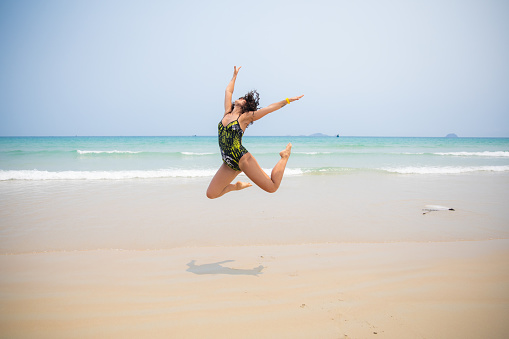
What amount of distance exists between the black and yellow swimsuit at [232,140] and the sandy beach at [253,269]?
156 cm

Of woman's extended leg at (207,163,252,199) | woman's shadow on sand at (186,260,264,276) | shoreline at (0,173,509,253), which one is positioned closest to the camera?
woman's shadow on sand at (186,260,264,276)

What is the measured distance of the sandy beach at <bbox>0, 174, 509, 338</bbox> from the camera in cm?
305

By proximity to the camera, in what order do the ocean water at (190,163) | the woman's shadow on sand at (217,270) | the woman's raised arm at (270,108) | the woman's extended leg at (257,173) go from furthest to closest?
the ocean water at (190,163)
the woman's extended leg at (257,173)
the woman's raised arm at (270,108)
the woman's shadow on sand at (217,270)

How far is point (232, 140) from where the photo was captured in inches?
173

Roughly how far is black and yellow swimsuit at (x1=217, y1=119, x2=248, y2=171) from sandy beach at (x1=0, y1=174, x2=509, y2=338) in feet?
5.11

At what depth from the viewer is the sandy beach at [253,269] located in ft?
10.0

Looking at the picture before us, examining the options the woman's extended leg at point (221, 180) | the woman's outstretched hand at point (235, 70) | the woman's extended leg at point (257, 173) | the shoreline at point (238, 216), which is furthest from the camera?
the shoreline at point (238, 216)

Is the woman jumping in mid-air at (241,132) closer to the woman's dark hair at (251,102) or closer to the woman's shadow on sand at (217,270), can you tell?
the woman's dark hair at (251,102)

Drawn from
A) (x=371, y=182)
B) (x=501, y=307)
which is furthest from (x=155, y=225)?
(x=371, y=182)

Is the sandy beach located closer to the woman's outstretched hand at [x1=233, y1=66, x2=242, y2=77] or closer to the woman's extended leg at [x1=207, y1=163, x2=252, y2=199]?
the woman's extended leg at [x1=207, y1=163, x2=252, y2=199]

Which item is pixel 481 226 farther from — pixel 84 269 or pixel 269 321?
pixel 84 269

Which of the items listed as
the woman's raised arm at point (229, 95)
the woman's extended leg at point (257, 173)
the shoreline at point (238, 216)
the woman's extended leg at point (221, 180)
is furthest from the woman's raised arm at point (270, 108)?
the shoreline at point (238, 216)

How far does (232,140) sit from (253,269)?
1802 mm

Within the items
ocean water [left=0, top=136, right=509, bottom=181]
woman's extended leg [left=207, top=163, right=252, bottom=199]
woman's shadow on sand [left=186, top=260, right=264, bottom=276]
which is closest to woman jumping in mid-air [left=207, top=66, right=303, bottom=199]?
woman's extended leg [left=207, top=163, right=252, bottom=199]
